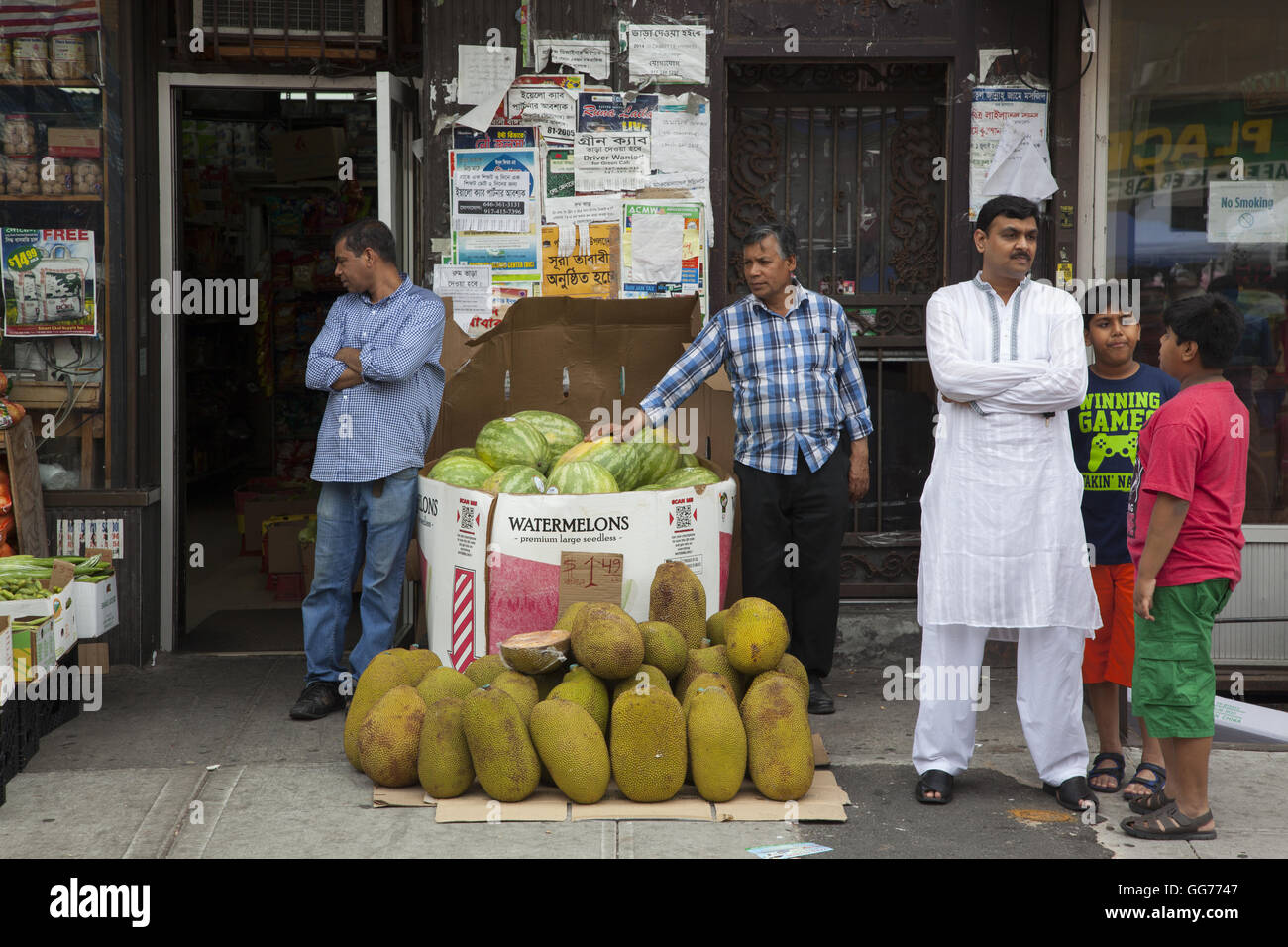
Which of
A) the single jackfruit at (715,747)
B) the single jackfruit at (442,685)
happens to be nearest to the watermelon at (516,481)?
the single jackfruit at (442,685)

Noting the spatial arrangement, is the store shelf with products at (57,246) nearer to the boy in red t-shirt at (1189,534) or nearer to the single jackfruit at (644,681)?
the single jackfruit at (644,681)

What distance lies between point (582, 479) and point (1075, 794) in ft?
7.02

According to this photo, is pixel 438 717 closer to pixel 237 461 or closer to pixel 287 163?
pixel 287 163

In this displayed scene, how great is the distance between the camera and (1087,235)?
618 centimetres

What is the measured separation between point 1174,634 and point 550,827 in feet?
6.95

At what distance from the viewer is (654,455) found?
544 centimetres

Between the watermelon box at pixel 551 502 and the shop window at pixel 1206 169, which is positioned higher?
the shop window at pixel 1206 169

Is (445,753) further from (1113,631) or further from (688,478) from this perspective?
(1113,631)

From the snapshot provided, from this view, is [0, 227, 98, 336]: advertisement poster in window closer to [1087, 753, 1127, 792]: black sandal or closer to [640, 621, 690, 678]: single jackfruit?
[640, 621, 690, 678]: single jackfruit

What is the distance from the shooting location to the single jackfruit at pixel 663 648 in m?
4.65

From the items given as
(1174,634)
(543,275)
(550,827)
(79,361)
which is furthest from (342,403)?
(1174,634)

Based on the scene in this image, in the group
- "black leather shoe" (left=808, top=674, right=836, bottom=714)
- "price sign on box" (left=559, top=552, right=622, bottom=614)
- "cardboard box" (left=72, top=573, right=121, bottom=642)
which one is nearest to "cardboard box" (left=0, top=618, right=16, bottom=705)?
"cardboard box" (left=72, top=573, right=121, bottom=642)

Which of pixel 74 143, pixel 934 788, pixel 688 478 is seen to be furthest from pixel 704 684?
pixel 74 143

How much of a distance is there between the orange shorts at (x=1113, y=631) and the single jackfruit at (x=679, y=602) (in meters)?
1.43
